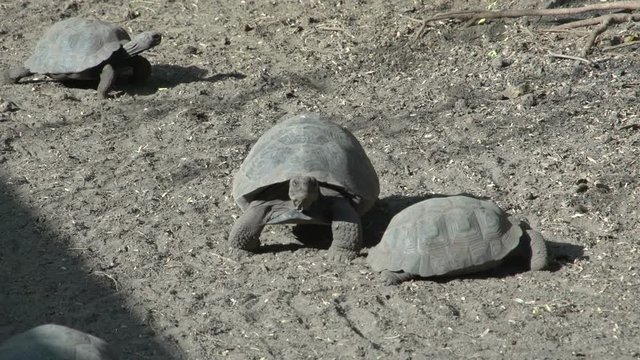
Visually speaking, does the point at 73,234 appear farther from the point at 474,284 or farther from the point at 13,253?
the point at 474,284

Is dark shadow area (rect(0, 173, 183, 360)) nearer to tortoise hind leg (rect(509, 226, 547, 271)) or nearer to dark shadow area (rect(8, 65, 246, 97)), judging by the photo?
tortoise hind leg (rect(509, 226, 547, 271))

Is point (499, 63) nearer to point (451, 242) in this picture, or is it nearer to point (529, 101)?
point (529, 101)

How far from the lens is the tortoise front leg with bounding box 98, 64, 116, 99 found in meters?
9.16

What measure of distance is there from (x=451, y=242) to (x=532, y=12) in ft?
13.2

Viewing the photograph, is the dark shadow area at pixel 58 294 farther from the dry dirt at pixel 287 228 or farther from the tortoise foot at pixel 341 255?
the tortoise foot at pixel 341 255

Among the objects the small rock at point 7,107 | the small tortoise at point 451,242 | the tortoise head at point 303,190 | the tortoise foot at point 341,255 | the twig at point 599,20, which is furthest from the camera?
the twig at point 599,20

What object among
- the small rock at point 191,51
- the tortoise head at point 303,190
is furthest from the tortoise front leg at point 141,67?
the tortoise head at point 303,190

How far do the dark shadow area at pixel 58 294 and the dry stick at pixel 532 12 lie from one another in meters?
4.19

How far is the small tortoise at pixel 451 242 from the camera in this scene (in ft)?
19.1

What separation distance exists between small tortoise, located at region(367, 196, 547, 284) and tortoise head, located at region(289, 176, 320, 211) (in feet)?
1.50

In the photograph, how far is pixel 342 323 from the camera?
18.3ft

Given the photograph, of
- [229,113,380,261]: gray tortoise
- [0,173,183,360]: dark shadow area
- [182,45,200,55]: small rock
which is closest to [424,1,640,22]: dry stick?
[182,45,200,55]: small rock

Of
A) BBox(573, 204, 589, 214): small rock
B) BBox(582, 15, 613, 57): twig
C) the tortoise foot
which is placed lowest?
the tortoise foot

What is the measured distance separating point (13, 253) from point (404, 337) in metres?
2.45
